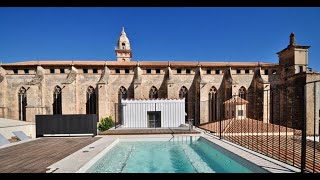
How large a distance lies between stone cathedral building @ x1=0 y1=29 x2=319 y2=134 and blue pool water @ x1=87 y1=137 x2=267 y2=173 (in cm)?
1258

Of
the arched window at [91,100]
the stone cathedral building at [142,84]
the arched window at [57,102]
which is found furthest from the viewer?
the arched window at [91,100]

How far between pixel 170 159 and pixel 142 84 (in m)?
16.8

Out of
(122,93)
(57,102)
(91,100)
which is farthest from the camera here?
(122,93)

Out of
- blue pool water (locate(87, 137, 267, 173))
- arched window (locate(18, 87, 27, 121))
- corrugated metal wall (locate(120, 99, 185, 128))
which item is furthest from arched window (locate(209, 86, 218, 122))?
arched window (locate(18, 87, 27, 121))

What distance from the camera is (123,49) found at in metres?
45.7

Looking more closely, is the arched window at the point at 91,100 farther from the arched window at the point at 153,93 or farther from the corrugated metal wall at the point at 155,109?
the corrugated metal wall at the point at 155,109

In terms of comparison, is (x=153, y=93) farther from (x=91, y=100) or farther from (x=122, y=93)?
(x=91, y=100)

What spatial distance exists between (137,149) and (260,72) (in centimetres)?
2110

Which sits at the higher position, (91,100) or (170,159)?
(91,100)

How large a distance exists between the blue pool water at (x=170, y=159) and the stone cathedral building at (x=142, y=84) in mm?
12581

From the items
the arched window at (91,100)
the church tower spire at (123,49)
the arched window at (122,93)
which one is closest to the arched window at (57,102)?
the arched window at (91,100)

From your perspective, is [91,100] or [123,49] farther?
[123,49]

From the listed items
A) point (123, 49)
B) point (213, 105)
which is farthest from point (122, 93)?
point (123, 49)

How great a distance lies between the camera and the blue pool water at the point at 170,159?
653cm
